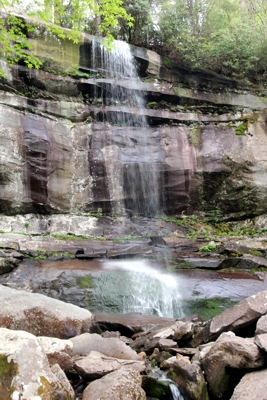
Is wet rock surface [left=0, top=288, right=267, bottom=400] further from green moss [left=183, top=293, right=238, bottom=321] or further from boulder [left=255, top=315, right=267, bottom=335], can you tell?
green moss [left=183, top=293, right=238, bottom=321]

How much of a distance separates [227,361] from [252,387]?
42 cm

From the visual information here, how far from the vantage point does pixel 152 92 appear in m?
16.4

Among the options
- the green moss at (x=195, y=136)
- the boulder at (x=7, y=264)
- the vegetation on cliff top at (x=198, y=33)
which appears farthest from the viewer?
the vegetation on cliff top at (x=198, y=33)

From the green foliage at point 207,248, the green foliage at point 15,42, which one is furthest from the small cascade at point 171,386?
the green foliage at point 15,42

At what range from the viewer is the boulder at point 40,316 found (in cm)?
440

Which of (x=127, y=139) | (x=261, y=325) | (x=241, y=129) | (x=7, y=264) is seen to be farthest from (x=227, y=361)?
(x=241, y=129)

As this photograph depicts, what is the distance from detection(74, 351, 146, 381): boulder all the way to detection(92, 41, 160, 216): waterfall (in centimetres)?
1083

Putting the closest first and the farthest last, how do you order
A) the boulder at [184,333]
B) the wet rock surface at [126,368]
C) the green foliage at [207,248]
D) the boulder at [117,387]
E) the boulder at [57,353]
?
the wet rock surface at [126,368]
the boulder at [117,387]
the boulder at [57,353]
the boulder at [184,333]
the green foliage at [207,248]

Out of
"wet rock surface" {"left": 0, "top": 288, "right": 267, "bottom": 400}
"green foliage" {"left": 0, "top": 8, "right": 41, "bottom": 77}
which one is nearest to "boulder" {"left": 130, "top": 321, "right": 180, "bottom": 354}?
"wet rock surface" {"left": 0, "top": 288, "right": 267, "bottom": 400}

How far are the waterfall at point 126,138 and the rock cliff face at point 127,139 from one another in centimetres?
5

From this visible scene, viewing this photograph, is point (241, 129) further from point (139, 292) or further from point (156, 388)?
point (156, 388)

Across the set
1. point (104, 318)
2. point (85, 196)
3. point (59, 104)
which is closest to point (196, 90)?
point (59, 104)

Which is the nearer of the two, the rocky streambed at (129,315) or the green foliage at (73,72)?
the rocky streambed at (129,315)

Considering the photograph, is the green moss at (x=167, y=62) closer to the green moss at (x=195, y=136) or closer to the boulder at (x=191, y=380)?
the green moss at (x=195, y=136)
